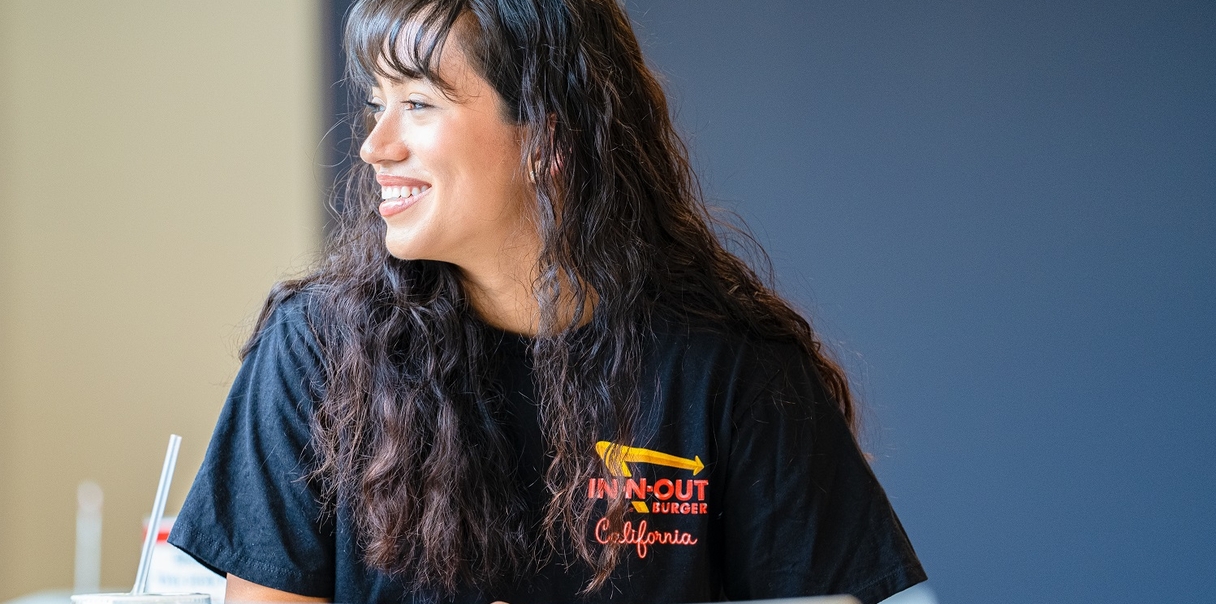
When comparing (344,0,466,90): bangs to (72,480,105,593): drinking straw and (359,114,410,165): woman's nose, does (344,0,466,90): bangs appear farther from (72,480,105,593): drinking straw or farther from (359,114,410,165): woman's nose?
(72,480,105,593): drinking straw

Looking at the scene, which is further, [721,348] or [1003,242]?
[1003,242]

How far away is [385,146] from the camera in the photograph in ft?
4.60

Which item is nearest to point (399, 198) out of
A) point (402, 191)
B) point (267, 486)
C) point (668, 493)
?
point (402, 191)

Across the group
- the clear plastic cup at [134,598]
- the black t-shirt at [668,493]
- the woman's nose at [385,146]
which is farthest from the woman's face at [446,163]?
the clear plastic cup at [134,598]

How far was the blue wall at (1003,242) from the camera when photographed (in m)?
2.58

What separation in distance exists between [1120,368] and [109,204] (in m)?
2.41

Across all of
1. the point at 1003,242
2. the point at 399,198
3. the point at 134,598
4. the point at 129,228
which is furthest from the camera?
the point at 129,228

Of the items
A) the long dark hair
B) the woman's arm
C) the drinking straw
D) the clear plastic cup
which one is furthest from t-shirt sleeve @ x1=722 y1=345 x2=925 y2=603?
the drinking straw

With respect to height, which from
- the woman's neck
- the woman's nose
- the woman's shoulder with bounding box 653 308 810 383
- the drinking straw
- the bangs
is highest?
the bangs

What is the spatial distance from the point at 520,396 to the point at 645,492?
7.9 inches

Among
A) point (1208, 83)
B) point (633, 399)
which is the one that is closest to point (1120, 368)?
point (1208, 83)

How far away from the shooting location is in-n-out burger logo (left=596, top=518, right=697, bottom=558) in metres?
1.38

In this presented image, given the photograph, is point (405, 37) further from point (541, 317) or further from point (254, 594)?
point (254, 594)

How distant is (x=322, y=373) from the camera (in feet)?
4.79
